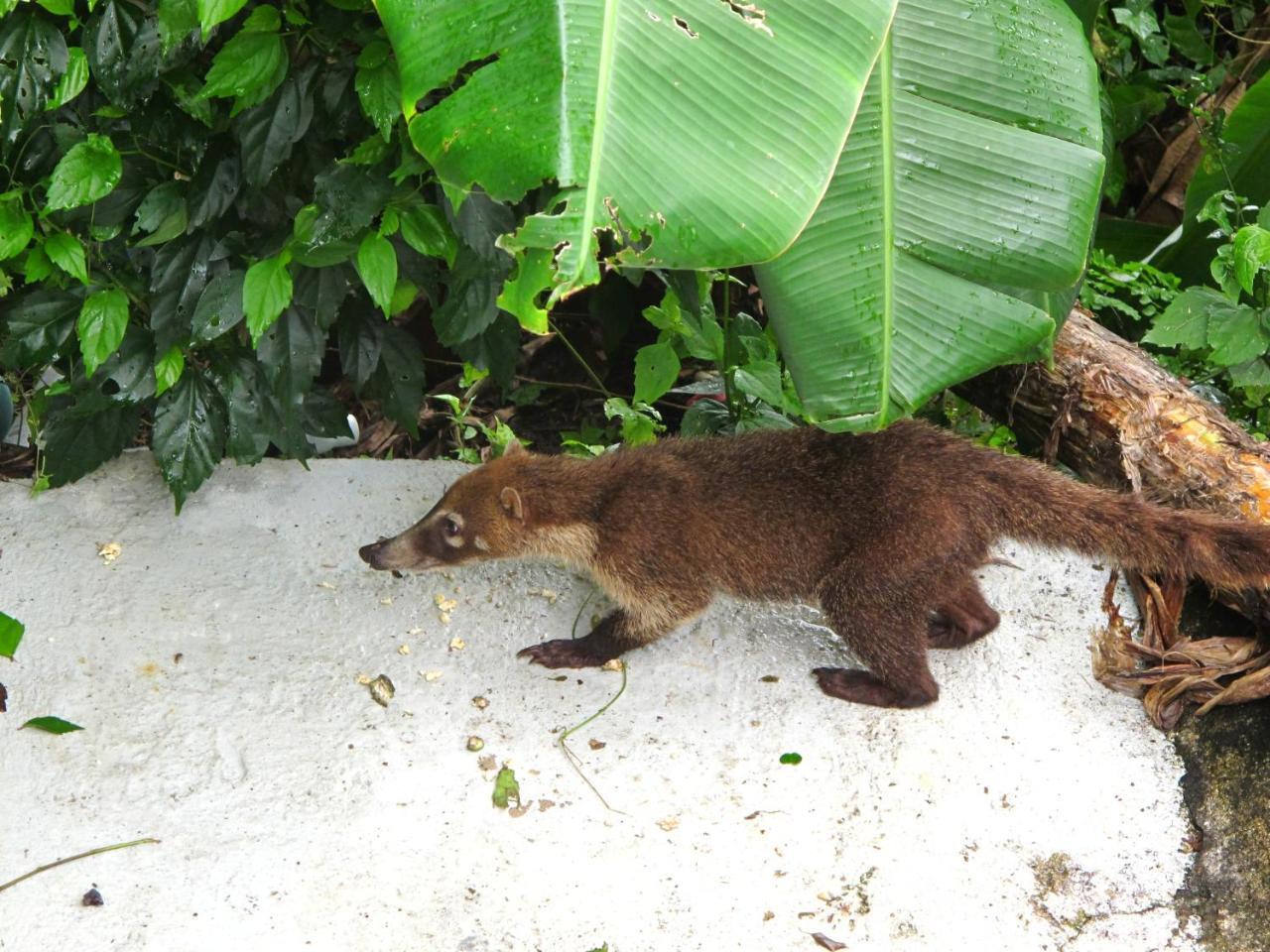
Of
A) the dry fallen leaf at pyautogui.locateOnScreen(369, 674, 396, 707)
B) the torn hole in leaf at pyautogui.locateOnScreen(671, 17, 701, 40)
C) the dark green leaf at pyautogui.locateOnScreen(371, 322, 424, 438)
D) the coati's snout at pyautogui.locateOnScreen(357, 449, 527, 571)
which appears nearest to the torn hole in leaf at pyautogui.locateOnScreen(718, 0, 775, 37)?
the torn hole in leaf at pyautogui.locateOnScreen(671, 17, 701, 40)

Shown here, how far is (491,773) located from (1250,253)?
283cm

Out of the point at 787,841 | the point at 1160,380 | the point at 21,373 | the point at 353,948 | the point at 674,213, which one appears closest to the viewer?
the point at 674,213

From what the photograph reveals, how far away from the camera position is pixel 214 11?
9.74 feet

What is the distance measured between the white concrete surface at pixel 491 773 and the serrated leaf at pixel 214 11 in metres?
1.88

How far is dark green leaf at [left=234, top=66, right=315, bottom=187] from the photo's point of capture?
11.7 feet

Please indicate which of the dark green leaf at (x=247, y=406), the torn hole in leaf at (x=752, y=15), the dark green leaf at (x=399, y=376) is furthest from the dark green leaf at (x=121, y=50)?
the torn hole in leaf at (x=752, y=15)

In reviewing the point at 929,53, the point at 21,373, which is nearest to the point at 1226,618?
the point at 929,53

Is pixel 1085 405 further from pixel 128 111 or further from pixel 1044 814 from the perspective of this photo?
pixel 128 111

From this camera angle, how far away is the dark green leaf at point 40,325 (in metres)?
3.94

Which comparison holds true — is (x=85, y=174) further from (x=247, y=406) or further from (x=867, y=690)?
(x=867, y=690)

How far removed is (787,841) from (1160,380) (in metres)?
2.06

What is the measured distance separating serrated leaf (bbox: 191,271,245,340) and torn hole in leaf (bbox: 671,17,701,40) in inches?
62.0

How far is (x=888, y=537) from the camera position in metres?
3.76

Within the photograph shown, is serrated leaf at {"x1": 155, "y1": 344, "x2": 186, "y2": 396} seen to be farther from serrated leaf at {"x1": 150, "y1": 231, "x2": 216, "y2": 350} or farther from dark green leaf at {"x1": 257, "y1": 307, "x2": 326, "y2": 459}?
dark green leaf at {"x1": 257, "y1": 307, "x2": 326, "y2": 459}
